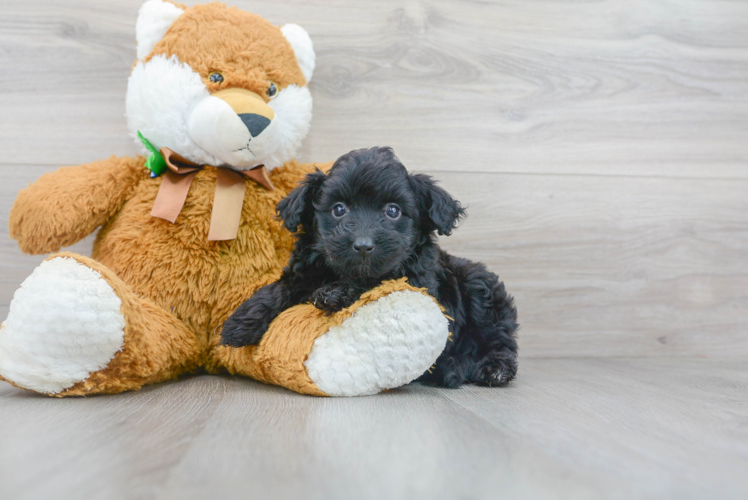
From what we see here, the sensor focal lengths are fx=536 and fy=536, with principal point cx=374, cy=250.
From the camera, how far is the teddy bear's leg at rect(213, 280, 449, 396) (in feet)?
3.56

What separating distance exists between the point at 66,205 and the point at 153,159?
0.75 ft

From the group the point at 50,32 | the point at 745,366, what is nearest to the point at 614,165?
the point at 745,366

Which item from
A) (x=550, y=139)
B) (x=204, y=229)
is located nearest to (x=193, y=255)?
(x=204, y=229)

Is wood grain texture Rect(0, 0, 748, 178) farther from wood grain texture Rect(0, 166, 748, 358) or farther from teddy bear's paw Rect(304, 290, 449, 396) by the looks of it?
teddy bear's paw Rect(304, 290, 449, 396)

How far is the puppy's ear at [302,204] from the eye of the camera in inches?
46.8

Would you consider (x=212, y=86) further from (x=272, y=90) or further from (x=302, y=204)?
(x=302, y=204)

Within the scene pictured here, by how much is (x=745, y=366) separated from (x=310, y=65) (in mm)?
1699

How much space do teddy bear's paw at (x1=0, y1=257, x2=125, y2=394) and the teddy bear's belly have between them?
242mm

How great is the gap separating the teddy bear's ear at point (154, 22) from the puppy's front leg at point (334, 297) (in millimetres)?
785

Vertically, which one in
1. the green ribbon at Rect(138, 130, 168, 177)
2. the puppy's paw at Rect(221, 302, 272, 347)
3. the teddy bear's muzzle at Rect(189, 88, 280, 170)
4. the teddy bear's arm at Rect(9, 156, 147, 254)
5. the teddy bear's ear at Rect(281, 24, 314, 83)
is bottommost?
the puppy's paw at Rect(221, 302, 272, 347)

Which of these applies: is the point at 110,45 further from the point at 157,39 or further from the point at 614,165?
the point at 614,165

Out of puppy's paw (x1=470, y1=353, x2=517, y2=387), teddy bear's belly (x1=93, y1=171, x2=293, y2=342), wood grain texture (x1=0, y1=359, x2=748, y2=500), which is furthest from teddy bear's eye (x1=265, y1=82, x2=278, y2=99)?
puppy's paw (x1=470, y1=353, x2=517, y2=387)

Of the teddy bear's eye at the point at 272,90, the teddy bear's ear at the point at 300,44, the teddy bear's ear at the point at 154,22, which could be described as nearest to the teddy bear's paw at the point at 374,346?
the teddy bear's eye at the point at 272,90

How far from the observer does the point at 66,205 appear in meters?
1.28
